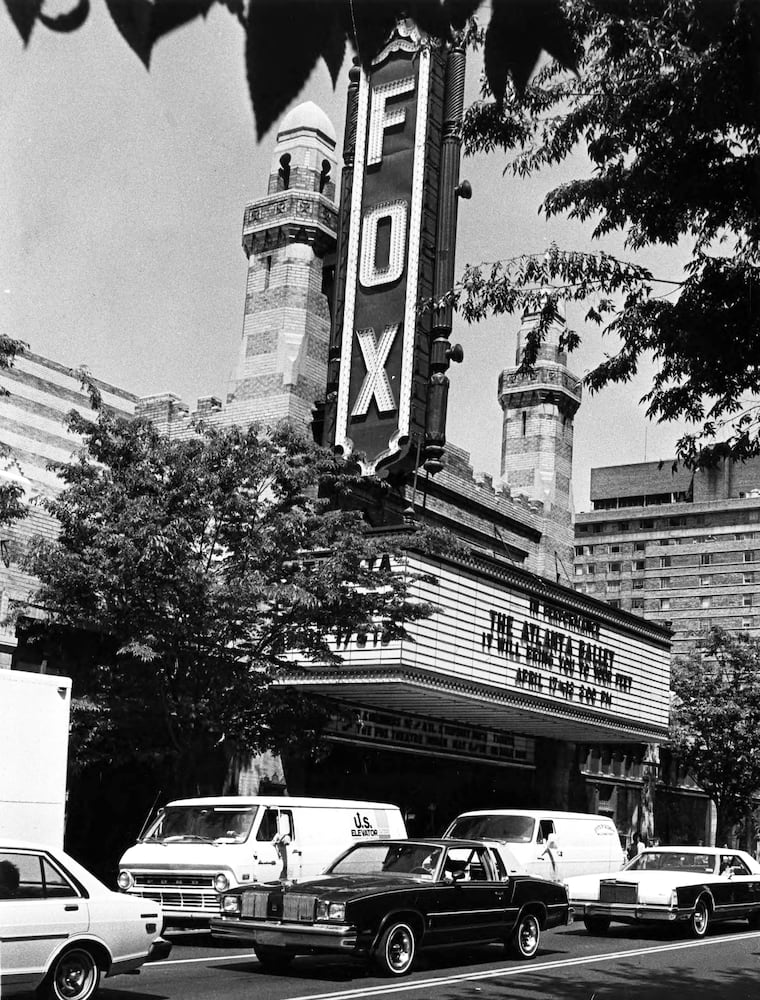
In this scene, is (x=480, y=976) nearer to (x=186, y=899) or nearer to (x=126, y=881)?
(x=186, y=899)

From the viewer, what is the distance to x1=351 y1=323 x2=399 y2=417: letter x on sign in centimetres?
2870

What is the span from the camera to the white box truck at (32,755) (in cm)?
1541

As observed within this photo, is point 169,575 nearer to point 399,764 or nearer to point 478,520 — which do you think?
point 399,764

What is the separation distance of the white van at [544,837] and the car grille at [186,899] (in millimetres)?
6229

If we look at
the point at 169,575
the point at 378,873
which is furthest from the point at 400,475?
the point at 378,873

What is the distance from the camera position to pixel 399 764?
32.2 meters

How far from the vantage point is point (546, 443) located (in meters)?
39.4

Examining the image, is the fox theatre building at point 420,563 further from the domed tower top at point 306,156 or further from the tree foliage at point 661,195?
the tree foliage at point 661,195

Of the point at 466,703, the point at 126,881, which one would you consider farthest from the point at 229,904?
the point at 466,703

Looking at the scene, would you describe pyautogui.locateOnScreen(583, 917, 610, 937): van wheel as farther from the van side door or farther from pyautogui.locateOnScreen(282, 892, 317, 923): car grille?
pyautogui.locateOnScreen(282, 892, 317, 923): car grille

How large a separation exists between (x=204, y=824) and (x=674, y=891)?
729 centimetres

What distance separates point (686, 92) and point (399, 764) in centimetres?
2437

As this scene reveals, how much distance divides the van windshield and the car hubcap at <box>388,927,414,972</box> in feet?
29.3

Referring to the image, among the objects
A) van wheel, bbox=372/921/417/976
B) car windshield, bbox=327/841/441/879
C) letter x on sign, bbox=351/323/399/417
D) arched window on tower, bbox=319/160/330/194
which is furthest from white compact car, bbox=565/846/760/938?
arched window on tower, bbox=319/160/330/194
